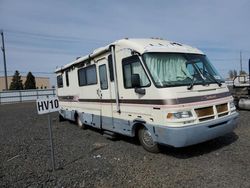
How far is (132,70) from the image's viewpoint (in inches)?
288

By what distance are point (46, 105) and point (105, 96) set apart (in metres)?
2.88

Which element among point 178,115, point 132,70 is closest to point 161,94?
point 178,115

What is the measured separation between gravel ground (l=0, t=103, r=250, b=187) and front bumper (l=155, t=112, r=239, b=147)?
0.43 meters

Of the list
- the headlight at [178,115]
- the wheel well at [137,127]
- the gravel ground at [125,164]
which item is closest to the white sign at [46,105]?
the gravel ground at [125,164]

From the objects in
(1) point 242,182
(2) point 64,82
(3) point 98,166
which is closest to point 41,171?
(3) point 98,166

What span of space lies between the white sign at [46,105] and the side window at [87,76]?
130 inches

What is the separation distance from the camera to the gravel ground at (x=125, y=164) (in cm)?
523

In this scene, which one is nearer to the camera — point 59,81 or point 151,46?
point 151,46

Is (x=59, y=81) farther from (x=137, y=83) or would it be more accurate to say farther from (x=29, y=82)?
(x=29, y=82)

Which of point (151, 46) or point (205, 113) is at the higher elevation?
point (151, 46)

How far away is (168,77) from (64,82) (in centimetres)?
736

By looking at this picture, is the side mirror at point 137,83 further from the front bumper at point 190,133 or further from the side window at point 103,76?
the side window at point 103,76

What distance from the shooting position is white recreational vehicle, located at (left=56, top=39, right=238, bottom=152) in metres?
6.20

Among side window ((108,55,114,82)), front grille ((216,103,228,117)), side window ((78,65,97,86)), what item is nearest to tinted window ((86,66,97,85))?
side window ((78,65,97,86))
